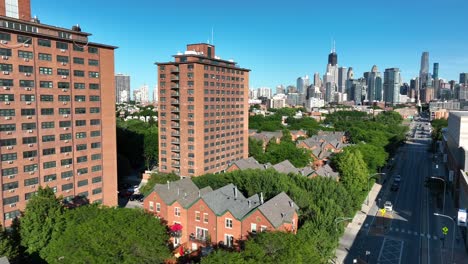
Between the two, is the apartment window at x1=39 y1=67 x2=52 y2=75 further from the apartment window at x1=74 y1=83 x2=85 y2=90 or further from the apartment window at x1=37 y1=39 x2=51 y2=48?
the apartment window at x1=74 y1=83 x2=85 y2=90

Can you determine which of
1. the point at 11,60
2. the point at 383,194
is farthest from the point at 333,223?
the point at 11,60

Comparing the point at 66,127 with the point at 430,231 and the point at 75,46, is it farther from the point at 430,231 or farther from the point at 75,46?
the point at 430,231

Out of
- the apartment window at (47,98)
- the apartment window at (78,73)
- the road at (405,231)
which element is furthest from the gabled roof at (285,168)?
the apartment window at (47,98)

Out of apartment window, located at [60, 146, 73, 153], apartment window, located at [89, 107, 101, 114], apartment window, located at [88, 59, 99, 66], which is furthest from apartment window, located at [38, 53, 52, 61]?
apartment window, located at [60, 146, 73, 153]

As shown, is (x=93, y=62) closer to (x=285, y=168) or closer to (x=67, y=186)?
(x=67, y=186)

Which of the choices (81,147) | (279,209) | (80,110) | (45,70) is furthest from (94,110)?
(279,209)

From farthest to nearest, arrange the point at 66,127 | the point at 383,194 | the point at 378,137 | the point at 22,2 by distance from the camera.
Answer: the point at 378,137
the point at 383,194
the point at 66,127
the point at 22,2

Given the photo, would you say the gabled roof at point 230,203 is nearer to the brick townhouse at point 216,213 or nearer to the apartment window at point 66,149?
the brick townhouse at point 216,213
